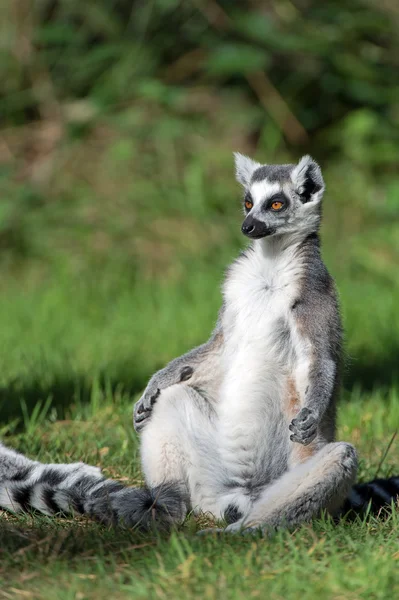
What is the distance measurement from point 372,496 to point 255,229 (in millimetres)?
1213

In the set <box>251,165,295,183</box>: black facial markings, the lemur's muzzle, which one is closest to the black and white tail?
A: the lemur's muzzle

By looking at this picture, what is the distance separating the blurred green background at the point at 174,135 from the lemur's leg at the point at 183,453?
14.5 feet

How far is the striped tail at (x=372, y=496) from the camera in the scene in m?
3.80

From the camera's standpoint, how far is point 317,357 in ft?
12.0

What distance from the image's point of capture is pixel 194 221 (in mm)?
9578

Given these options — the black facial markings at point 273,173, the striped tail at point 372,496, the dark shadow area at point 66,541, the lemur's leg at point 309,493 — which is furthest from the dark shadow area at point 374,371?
the dark shadow area at point 66,541

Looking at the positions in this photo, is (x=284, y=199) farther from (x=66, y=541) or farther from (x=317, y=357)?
(x=66, y=541)

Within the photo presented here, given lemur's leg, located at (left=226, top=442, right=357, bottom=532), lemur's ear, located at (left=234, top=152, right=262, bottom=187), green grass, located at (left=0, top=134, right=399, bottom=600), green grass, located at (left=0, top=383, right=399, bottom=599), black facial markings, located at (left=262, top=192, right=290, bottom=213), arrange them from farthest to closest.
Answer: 1. lemur's ear, located at (left=234, top=152, right=262, bottom=187)
2. black facial markings, located at (left=262, top=192, right=290, bottom=213)
3. lemur's leg, located at (left=226, top=442, right=357, bottom=532)
4. green grass, located at (left=0, top=134, right=399, bottom=600)
5. green grass, located at (left=0, top=383, right=399, bottom=599)

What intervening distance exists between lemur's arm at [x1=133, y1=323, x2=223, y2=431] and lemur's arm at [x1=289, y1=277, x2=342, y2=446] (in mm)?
464

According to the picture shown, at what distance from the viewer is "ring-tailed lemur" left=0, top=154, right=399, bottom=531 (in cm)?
357

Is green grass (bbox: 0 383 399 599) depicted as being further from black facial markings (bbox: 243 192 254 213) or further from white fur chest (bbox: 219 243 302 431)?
black facial markings (bbox: 243 192 254 213)

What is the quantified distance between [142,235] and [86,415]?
4.34 metres

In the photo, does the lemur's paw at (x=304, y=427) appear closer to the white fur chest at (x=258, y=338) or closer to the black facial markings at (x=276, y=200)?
the white fur chest at (x=258, y=338)

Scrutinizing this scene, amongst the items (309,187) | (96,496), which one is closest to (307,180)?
(309,187)
